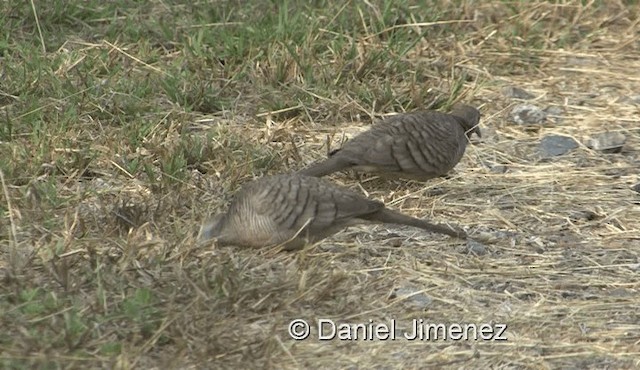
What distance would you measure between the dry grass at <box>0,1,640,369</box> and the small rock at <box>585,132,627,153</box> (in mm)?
62

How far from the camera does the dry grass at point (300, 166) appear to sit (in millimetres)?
4344

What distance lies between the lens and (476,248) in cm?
532

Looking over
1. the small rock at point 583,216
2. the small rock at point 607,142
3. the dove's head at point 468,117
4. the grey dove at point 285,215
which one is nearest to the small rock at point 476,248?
the grey dove at point 285,215

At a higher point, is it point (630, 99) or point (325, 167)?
point (325, 167)

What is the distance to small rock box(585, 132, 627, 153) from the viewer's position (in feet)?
21.6

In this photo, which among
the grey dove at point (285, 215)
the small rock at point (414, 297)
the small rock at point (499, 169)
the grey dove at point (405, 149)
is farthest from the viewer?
the small rock at point (499, 169)

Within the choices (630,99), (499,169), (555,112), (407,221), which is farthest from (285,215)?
(630,99)

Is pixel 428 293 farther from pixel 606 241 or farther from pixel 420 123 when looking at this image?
pixel 420 123

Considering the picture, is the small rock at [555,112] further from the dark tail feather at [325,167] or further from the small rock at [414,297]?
the small rock at [414,297]

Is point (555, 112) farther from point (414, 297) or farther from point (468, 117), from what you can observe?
point (414, 297)

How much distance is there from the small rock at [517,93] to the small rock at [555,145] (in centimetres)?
53

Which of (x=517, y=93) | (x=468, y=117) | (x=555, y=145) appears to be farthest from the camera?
(x=517, y=93)

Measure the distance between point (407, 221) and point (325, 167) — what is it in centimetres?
69

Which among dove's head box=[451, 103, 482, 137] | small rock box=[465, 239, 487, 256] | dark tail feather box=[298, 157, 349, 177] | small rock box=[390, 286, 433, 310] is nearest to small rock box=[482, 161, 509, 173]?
dove's head box=[451, 103, 482, 137]
